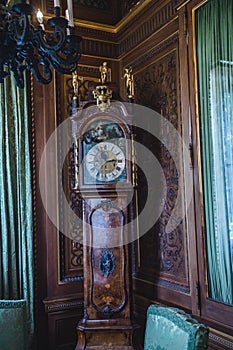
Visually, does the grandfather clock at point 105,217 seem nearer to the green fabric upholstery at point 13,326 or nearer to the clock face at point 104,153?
the clock face at point 104,153

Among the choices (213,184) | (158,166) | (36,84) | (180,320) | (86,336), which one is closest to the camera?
(180,320)

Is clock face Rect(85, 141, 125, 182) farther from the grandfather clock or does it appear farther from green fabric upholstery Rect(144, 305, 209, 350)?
green fabric upholstery Rect(144, 305, 209, 350)

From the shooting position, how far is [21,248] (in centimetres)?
264

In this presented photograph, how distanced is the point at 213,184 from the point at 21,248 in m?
1.44

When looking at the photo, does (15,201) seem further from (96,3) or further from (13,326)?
(96,3)

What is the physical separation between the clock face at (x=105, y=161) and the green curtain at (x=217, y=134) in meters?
0.59

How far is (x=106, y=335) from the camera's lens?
96.0 inches

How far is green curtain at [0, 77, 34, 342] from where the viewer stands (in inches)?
102

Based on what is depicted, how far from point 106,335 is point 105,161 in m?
1.16

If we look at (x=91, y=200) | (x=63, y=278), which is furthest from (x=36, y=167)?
(x=63, y=278)

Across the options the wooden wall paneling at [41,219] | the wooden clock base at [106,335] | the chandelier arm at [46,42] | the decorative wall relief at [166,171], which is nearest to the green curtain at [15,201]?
the wooden wall paneling at [41,219]

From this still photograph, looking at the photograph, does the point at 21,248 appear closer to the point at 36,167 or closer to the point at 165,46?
the point at 36,167

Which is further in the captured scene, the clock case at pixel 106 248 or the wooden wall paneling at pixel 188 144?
the clock case at pixel 106 248

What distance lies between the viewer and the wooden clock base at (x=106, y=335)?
2.42 meters
